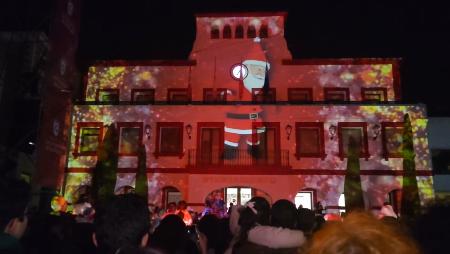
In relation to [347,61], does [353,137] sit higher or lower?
lower

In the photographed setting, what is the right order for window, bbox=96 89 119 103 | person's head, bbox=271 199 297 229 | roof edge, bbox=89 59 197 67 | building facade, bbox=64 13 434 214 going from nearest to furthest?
person's head, bbox=271 199 297 229 < building facade, bbox=64 13 434 214 < window, bbox=96 89 119 103 < roof edge, bbox=89 59 197 67

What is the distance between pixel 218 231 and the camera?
6.11 m

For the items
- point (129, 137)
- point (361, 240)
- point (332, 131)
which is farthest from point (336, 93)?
point (361, 240)

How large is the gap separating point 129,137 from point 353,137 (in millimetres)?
13345

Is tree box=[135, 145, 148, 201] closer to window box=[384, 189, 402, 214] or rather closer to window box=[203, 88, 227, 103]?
window box=[203, 88, 227, 103]

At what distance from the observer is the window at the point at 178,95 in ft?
81.3

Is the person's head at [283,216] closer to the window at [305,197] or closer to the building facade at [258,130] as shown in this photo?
the building facade at [258,130]

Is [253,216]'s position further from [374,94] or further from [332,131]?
[374,94]

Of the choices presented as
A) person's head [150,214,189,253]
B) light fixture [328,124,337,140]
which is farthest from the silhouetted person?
light fixture [328,124,337,140]

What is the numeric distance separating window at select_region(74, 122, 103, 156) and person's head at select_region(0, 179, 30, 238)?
66.8 feet

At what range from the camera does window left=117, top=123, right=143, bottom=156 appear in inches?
912

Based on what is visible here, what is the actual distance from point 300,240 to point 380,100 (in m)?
22.0

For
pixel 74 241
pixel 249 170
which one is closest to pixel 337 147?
pixel 249 170

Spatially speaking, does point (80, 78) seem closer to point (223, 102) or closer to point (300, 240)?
point (223, 102)
